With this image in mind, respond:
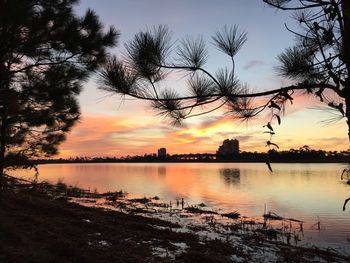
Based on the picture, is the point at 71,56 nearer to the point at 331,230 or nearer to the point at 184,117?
the point at 184,117

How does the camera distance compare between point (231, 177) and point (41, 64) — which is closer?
A: point (41, 64)

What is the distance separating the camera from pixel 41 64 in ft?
31.9

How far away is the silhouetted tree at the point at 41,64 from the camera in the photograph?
880cm

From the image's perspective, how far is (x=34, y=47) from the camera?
9.06 metres

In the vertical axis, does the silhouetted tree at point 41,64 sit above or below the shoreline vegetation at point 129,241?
above

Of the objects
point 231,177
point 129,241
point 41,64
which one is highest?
point 41,64

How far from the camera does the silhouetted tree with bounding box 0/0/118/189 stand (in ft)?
28.9

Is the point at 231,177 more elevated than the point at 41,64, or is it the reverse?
the point at 41,64

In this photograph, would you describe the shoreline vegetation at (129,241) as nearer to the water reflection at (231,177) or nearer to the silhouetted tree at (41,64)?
the silhouetted tree at (41,64)

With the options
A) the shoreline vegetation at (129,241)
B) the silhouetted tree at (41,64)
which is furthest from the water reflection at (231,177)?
the silhouetted tree at (41,64)

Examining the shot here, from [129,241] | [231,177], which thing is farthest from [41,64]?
[231,177]

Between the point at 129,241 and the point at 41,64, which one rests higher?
the point at 41,64

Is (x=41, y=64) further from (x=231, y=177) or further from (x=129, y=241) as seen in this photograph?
(x=231, y=177)

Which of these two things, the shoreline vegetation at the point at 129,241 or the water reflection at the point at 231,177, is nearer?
the shoreline vegetation at the point at 129,241
